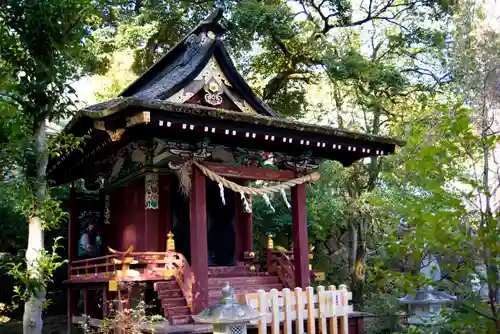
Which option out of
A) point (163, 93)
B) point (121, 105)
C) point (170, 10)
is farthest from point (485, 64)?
point (170, 10)

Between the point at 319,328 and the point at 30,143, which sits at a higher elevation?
the point at 30,143

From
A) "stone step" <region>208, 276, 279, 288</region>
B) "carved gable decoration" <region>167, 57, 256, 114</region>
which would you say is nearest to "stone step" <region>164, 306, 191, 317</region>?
"stone step" <region>208, 276, 279, 288</region>

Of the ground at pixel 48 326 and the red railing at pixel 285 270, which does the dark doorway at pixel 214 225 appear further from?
the ground at pixel 48 326

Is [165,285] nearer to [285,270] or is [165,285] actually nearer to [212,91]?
[285,270]

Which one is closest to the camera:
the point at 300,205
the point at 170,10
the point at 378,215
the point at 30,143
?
the point at 30,143

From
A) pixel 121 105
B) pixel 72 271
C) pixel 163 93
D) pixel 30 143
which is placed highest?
pixel 163 93

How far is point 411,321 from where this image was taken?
8672 millimetres

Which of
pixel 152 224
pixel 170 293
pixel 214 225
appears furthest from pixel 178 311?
pixel 214 225

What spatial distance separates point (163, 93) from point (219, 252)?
370 cm

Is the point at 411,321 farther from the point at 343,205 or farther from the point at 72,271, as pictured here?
the point at 72,271

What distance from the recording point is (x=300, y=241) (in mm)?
9805

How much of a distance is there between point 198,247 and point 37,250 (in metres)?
2.51

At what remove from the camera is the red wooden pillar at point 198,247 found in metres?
8.16

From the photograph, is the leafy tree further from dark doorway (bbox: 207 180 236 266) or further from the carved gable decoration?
dark doorway (bbox: 207 180 236 266)
